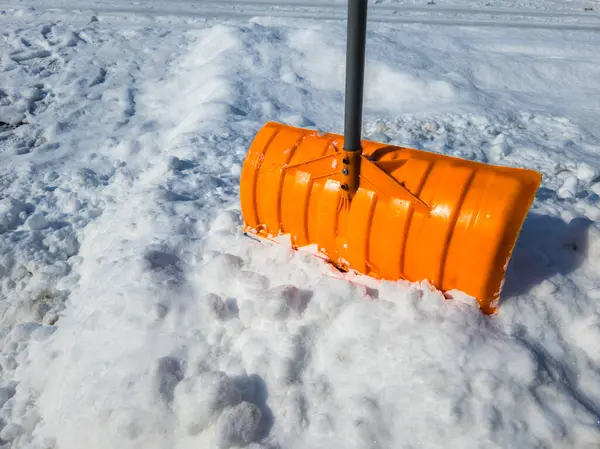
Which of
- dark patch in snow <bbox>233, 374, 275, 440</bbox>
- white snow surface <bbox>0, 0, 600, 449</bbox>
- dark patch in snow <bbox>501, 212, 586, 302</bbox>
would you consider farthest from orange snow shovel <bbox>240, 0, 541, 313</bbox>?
dark patch in snow <bbox>233, 374, 275, 440</bbox>

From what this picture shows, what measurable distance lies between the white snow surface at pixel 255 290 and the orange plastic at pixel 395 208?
14 centimetres

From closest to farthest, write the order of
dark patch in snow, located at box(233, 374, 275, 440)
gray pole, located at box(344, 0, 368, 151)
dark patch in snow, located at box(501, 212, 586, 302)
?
gray pole, located at box(344, 0, 368, 151)
dark patch in snow, located at box(233, 374, 275, 440)
dark patch in snow, located at box(501, 212, 586, 302)

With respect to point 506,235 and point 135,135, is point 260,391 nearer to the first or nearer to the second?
point 506,235

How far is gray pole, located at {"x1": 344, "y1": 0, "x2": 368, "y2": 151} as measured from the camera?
2.00m

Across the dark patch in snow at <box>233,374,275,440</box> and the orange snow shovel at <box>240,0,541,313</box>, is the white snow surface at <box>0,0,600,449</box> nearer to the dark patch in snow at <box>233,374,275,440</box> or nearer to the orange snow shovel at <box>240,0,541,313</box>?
the dark patch in snow at <box>233,374,275,440</box>

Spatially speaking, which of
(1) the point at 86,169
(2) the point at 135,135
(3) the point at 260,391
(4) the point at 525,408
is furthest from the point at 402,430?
(2) the point at 135,135

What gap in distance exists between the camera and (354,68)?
2.13 m

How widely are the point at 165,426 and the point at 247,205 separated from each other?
1343 mm

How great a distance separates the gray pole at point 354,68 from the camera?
6.55 ft

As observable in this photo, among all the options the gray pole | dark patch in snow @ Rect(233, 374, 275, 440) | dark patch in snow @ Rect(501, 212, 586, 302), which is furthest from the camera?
dark patch in snow @ Rect(501, 212, 586, 302)

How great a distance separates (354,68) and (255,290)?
1303 mm

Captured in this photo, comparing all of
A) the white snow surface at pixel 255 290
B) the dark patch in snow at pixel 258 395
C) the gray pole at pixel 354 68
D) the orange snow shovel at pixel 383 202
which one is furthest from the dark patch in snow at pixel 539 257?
the dark patch in snow at pixel 258 395

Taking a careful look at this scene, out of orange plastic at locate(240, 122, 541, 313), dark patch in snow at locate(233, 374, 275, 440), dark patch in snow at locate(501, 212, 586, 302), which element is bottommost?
dark patch in snow at locate(233, 374, 275, 440)

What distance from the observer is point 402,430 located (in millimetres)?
2006
